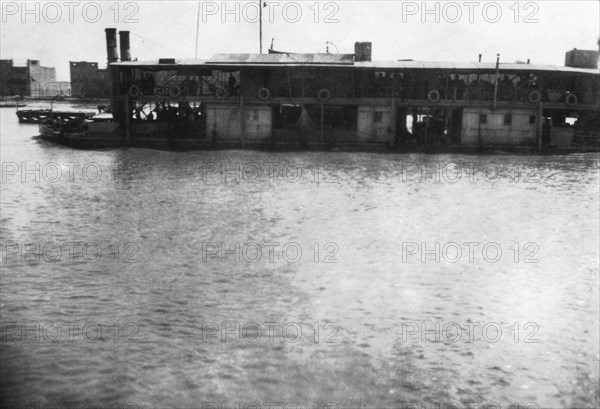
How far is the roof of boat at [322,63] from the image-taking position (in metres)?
40.8

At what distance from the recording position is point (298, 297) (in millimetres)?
13344

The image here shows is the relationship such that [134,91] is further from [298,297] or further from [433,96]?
[298,297]

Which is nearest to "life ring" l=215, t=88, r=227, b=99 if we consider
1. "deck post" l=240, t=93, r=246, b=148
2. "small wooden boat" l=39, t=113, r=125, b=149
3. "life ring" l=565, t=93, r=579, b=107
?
"deck post" l=240, t=93, r=246, b=148

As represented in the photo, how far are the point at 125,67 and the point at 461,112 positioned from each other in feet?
85.3

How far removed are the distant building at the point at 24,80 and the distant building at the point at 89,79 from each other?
10.2m

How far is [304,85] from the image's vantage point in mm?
42531

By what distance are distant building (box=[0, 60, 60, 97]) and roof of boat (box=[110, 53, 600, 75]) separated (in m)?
69.2

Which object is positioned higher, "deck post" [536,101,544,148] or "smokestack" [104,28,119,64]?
"smokestack" [104,28,119,64]

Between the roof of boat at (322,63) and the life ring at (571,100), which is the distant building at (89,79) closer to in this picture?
the roof of boat at (322,63)

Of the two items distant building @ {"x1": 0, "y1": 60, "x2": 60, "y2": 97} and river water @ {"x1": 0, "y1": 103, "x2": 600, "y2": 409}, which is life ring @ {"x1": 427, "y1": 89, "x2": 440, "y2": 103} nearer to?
river water @ {"x1": 0, "y1": 103, "x2": 600, "y2": 409}

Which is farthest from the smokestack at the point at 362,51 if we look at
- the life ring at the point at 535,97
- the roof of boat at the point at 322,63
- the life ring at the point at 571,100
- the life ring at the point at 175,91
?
the life ring at the point at 571,100

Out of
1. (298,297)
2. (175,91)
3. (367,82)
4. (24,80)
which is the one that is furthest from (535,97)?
(24,80)

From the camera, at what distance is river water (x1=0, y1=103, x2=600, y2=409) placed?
9.45 m

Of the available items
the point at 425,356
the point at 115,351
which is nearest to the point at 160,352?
the point at 115,351
